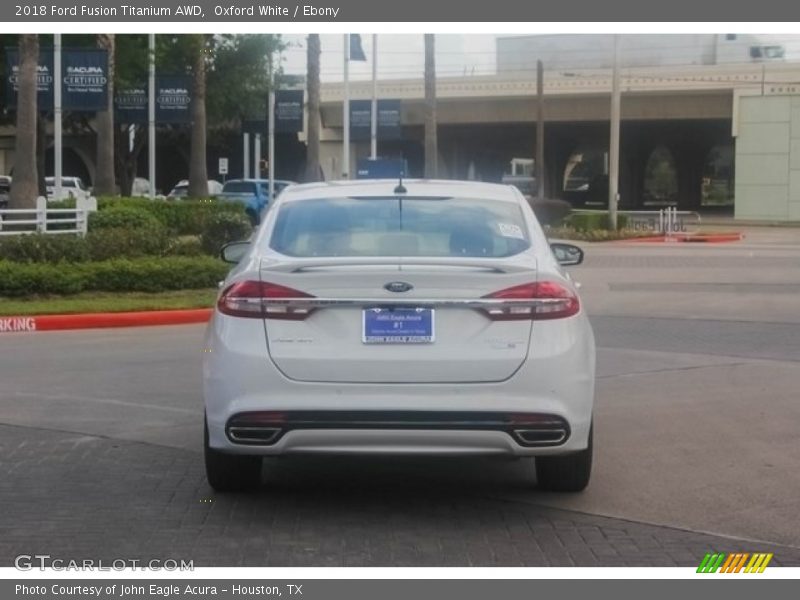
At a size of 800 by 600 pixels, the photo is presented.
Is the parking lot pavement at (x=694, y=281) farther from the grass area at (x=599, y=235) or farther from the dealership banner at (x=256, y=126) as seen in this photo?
the dealership banner at (x=256, y=126)

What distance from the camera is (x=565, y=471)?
24.0 feet

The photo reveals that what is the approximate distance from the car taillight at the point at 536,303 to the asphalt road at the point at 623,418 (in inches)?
46.4

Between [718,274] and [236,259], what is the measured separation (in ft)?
57.1

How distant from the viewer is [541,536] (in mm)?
6645

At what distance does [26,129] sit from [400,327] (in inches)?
808

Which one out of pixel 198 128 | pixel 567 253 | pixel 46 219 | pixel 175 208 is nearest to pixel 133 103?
pixel 198 128

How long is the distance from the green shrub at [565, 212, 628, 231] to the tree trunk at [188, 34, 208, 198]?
39.2ft

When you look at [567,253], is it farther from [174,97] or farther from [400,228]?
[174,97]

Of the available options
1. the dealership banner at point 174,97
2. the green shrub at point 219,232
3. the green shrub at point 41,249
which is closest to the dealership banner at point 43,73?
the dealership banner at point 174,97

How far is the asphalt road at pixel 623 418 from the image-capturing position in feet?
24.3

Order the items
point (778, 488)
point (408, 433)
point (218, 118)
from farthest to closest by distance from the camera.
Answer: point (218, 118) < point (778, 488) < point (408, 433)

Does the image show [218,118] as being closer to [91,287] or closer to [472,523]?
[91,287]

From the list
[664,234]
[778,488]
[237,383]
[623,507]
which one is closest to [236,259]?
[237,383]

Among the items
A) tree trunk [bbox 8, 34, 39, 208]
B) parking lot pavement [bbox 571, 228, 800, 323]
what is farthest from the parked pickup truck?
tree trunk [bbox 8, 34, 39, 208]
